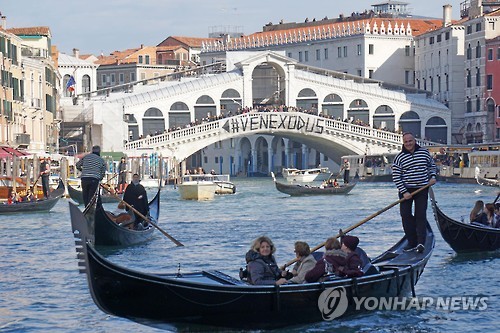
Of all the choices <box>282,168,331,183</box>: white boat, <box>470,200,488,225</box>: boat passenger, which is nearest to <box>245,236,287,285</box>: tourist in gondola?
<box>470,200,488,225</box>: boat passenger

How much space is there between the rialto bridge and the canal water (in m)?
16.1

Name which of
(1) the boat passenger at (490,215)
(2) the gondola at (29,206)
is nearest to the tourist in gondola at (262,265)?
(1) the boat passenger at (490,215)

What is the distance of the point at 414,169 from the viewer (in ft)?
34.3

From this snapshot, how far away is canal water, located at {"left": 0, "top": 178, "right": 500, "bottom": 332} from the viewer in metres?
9.52

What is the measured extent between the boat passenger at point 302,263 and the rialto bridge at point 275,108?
1285 inches

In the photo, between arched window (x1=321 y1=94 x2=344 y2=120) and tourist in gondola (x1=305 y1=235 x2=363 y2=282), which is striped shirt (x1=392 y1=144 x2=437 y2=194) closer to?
tourist in gondola (x1=305 y1=235 x2=363 y2=282)

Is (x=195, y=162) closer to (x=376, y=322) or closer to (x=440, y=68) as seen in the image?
(x=440, y=68)

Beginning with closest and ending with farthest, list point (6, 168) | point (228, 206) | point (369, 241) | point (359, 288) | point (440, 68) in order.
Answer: point (359, 288), point (369, 241), point (228, 206), point (6, 168), point (440, 68)

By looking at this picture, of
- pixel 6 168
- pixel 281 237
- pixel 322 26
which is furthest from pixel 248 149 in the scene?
pixel 281 237

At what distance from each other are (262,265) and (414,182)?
2.06 meters

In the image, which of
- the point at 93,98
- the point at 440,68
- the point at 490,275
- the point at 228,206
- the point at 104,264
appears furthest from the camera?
the point at 440,68

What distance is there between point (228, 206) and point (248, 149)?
2961 centimetres

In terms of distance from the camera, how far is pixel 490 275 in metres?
11.8

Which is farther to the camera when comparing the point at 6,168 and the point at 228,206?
the point at 6,168
